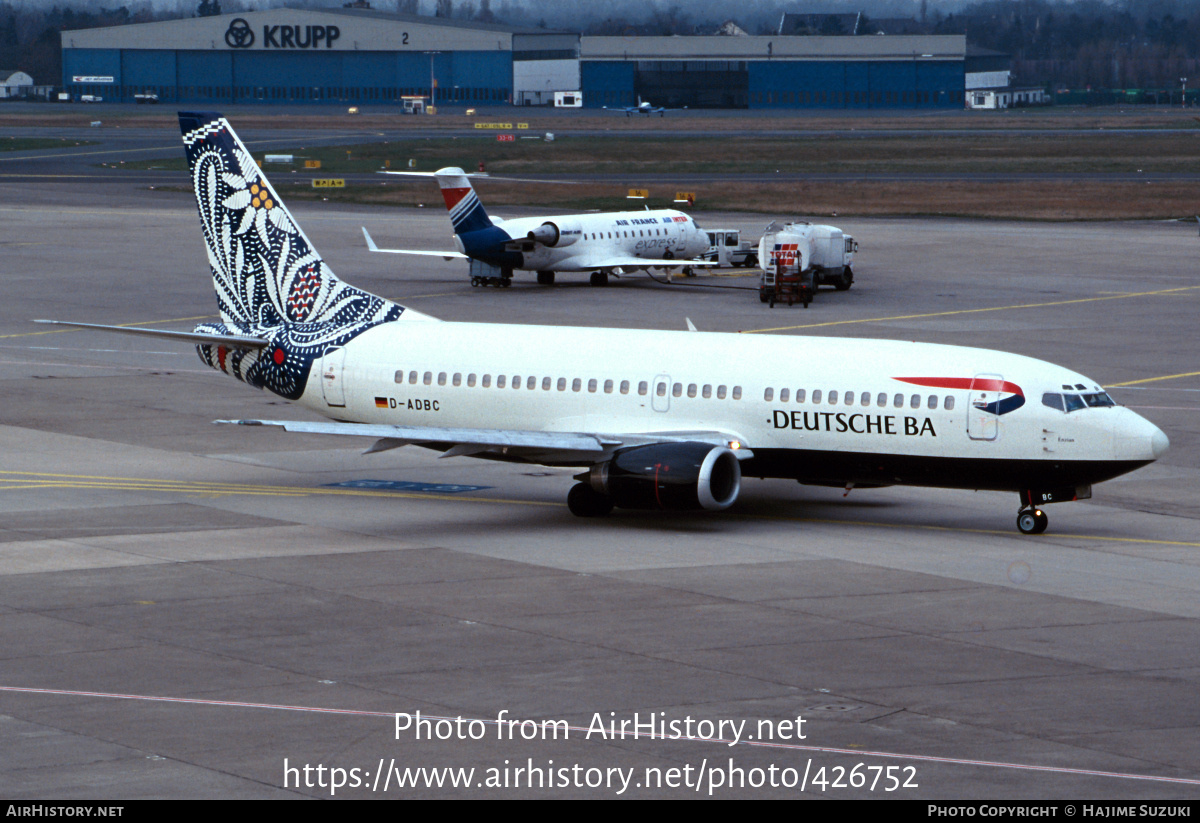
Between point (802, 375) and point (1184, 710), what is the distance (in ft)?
49.2

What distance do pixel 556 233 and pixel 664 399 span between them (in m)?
46.8

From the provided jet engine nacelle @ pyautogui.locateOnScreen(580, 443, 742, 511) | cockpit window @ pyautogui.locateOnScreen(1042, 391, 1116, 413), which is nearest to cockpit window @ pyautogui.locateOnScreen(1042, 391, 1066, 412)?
cockpit window @ pyautogui.locateOnScreen(1042, 391, 1116, 413)

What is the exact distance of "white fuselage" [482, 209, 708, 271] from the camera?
277 feet

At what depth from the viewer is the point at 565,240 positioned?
277 feet

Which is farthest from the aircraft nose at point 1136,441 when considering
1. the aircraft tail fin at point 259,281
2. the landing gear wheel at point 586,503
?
the aircraft tail fin at point 259,281

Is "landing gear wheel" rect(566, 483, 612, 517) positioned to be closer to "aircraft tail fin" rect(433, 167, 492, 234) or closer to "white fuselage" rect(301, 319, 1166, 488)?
"white fuselage" rect(301, 319, 1166, 488)

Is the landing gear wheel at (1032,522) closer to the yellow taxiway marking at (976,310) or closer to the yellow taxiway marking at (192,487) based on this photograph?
the yellow taxiway marking at (192,487)

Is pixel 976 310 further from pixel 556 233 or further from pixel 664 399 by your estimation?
pixel 664 399

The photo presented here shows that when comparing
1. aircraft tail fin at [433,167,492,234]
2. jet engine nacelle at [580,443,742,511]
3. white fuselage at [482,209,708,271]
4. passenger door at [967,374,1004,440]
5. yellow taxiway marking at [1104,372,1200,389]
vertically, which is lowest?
yellow taxiway marking at [1104,372,1200,389]

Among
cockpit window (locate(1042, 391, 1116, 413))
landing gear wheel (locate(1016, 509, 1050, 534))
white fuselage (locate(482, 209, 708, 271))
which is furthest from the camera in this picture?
white fuselage (locate(482, 209, 708, 271))

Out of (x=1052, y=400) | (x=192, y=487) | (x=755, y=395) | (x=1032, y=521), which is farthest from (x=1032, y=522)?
(x=192, y=487)

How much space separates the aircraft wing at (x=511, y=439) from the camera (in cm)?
3591

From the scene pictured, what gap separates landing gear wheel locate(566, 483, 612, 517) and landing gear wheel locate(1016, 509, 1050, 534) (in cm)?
896
